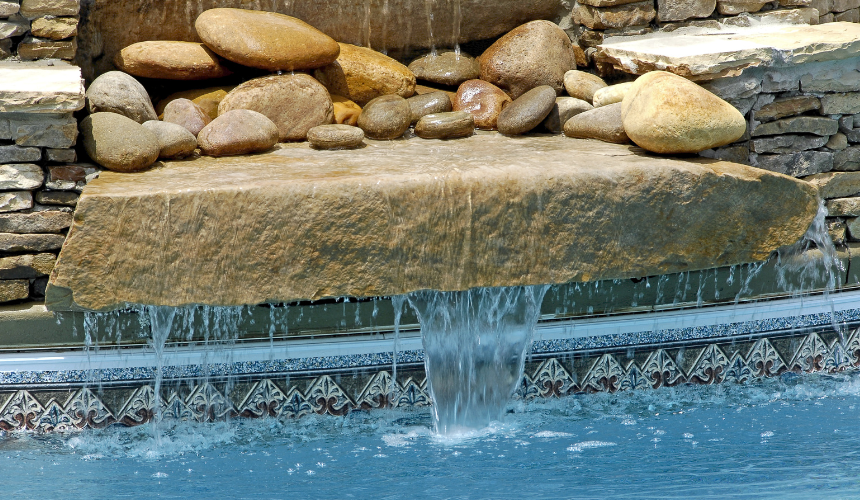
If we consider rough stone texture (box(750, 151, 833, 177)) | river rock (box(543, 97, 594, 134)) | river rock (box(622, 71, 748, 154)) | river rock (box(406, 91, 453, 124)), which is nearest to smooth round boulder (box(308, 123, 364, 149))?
river rock (box(406, 91, 453, 124))

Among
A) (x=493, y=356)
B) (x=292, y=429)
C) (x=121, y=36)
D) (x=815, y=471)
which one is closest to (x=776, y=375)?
(x=815, y=471)

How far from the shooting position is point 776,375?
3594 mm

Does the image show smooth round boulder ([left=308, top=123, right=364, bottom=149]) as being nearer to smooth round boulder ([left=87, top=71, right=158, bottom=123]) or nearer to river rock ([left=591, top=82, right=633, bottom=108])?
smooth round boulder ([left=87, top=71, right=158, bottom=123])

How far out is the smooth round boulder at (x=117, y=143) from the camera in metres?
3.21

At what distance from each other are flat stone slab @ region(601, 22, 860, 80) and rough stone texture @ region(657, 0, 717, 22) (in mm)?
176

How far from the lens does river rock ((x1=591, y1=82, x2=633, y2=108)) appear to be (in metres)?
3.84

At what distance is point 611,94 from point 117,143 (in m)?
2.14

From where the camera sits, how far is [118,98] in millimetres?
3580

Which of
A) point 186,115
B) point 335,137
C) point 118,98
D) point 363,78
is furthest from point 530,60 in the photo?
point 118,98

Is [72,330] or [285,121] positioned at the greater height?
[285,121]

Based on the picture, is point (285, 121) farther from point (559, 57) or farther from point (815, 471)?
point (815, 471)

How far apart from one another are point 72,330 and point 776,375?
2.85 m

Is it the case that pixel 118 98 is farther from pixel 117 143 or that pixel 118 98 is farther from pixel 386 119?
pixel 386 119

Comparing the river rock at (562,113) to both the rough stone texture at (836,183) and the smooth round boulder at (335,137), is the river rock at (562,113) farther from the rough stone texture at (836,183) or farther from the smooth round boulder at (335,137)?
the rough stone texture at (836,183)
